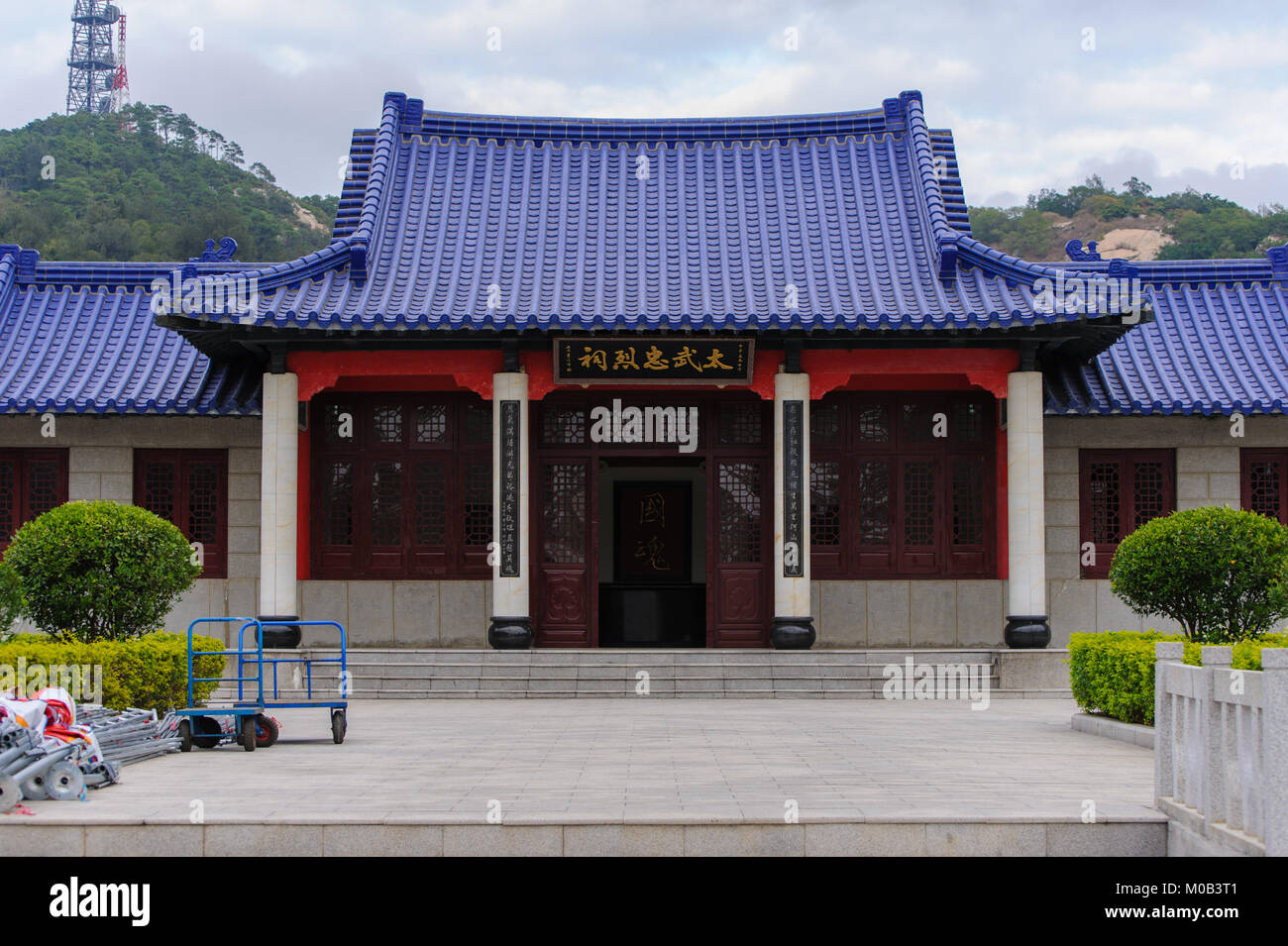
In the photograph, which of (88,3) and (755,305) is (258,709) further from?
(88,3)

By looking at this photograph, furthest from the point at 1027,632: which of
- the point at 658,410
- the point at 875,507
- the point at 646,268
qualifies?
the point at 646,268

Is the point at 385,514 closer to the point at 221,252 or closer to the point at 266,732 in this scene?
the point at 221,252

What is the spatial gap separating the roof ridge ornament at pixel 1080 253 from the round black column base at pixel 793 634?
20.3ft

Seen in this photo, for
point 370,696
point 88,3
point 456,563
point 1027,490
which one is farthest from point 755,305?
point 88,3

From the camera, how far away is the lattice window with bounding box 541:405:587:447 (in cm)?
1584

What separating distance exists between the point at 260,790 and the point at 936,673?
8671mm

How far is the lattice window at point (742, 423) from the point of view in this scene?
15.8 m

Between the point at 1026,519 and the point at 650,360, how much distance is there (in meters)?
4.39

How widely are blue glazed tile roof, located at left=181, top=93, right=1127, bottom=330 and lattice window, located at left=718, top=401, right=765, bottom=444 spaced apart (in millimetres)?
1556

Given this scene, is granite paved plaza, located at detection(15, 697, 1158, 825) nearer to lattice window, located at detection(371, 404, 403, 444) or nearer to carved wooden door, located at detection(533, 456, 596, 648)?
carved wooden door, located at detection(533, 456, 596, 648)

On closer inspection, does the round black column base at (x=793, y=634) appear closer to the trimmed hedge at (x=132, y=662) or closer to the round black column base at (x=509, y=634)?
the round black column base at (x=509, y=634)

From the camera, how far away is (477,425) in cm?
1593

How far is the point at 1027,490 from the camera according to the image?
1456cm

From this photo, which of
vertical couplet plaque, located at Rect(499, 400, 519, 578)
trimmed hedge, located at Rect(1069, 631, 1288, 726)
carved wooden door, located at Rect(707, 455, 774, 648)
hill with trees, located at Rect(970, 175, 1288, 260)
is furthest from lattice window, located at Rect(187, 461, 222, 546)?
hill with trees, located at Rect(970, 175, 1288, 260)
